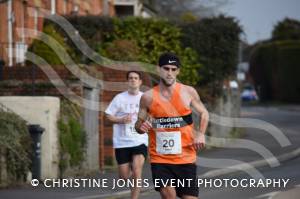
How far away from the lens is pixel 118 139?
41.2 ft

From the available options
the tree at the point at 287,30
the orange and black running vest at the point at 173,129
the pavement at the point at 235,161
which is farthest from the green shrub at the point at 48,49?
the tree at the point at 287,30

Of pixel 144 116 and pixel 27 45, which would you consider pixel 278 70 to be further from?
pixel 144 116

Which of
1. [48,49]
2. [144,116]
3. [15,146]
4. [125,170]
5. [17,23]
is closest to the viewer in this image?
[144,116]

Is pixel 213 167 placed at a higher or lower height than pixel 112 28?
lower

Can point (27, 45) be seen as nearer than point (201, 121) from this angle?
No

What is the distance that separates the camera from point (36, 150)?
15.5 meters

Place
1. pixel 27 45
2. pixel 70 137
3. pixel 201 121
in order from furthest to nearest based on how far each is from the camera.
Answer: pixel 27 45 < pixel 70 137 < pixel 201 121

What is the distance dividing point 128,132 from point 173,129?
3339mm

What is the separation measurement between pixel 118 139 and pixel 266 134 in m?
18.7

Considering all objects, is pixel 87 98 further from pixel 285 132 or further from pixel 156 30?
pixel 285 132

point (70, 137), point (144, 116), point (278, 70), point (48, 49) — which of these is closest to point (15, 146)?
point (70, 137)

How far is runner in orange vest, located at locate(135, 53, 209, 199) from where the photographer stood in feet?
30.0

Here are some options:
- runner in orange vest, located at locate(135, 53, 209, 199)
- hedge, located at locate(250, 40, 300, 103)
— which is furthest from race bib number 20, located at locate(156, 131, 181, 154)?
hedge, located at locate(250, 40, 300, 103)

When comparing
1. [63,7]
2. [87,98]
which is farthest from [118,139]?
[63,7]
